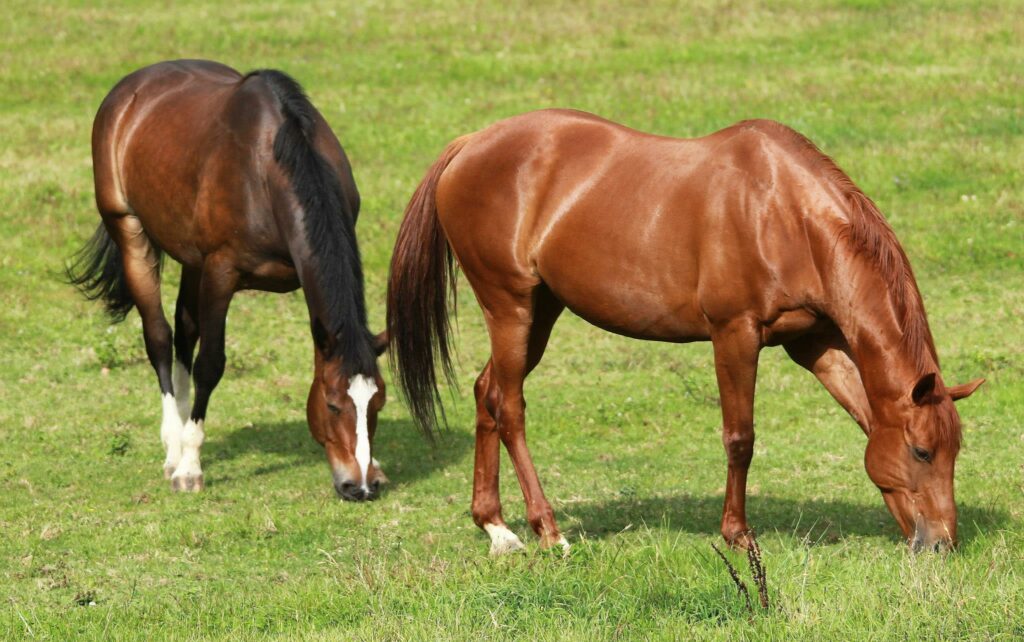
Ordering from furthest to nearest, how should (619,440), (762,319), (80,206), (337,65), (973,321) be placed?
(337,65), (80,206), (973,321), (619,440), (762,319)

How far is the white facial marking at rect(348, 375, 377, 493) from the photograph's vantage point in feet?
24.9

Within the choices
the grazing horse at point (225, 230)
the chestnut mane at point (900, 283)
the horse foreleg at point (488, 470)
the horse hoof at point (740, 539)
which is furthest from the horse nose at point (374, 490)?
the chestnut mane at point (900, 283)

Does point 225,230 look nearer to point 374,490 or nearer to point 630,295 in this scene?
point 374,490

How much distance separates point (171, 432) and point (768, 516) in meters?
4.07

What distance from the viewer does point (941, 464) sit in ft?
18.2

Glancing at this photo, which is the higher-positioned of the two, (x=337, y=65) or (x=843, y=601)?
(x=843, y=601)

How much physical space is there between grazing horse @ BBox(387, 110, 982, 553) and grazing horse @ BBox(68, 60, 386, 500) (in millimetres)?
647

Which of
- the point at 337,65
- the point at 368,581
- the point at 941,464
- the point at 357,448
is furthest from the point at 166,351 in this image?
the point at 337,65

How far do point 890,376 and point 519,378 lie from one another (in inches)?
75.8

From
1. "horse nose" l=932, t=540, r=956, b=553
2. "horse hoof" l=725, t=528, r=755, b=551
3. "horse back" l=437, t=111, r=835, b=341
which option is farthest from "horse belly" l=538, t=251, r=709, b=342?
"horse nose" l=932, t=540, r=956, b=553

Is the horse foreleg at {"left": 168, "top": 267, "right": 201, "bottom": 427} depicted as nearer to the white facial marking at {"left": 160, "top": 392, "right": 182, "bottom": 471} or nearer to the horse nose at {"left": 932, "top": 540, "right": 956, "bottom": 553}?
the white facial marking at {"left": 160, "top": 392, "right": 182, "bottom": 471}

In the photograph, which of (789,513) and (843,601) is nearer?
(843,601)

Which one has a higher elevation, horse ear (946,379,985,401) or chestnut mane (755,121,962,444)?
chestnut mane (755,121,962,444)

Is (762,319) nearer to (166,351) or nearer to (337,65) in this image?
(166,351)
